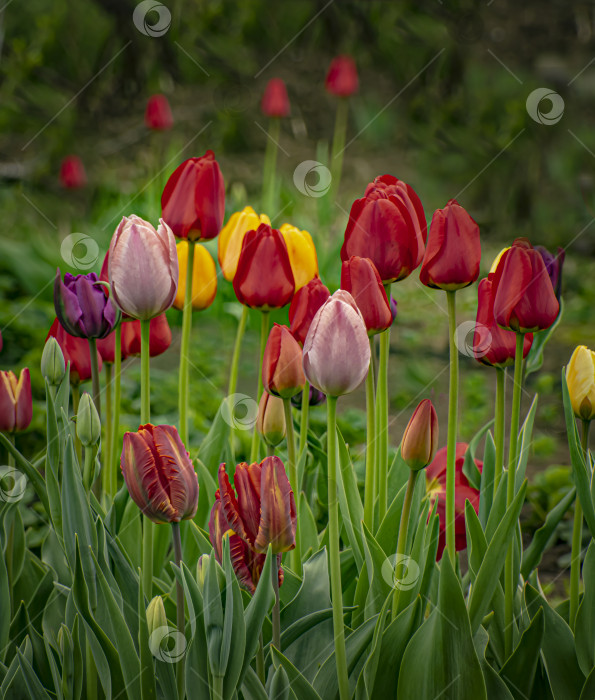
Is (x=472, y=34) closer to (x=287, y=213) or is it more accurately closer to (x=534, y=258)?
(x=287, y=213)

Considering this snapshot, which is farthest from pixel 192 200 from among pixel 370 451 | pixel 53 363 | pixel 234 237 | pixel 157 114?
pixel 157 114

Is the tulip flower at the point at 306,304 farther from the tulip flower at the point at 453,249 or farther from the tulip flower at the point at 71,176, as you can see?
the tulip flower at the point at 71,176

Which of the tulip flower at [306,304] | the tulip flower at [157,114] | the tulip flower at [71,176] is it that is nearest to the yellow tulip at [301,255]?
the tulip flower at [306,304]

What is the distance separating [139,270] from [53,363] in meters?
0.18

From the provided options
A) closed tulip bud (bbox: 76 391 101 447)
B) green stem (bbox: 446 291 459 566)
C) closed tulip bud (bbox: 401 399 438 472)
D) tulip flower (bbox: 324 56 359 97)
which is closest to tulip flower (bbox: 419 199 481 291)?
green stem (bbox: 446 291 459 566)

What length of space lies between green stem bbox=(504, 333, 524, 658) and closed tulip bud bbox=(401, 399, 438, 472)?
0.08 meters

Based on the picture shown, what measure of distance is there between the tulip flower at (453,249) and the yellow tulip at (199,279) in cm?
37

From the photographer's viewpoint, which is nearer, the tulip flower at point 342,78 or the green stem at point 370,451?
the green stem at point 370,451

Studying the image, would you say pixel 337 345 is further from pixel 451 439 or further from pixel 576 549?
pixel 576 549

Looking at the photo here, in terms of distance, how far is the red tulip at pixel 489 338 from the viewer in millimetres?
807

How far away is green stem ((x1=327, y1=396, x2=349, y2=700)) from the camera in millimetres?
680

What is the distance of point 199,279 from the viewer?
1.07m

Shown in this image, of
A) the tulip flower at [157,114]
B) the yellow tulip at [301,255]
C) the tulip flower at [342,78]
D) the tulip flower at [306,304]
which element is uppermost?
the tulip flower at [342,78]

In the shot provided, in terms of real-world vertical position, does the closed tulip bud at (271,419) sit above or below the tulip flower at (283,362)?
below
